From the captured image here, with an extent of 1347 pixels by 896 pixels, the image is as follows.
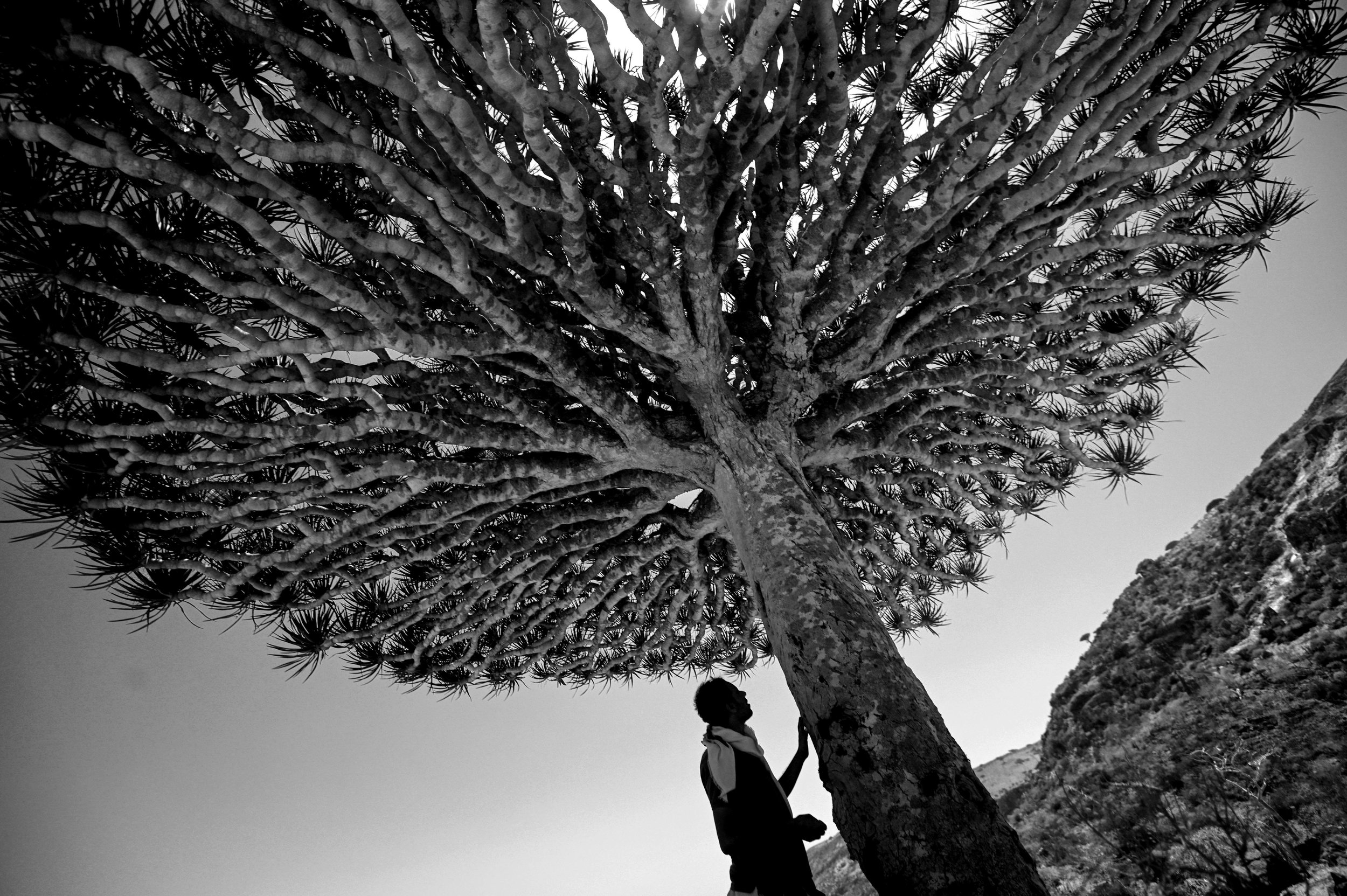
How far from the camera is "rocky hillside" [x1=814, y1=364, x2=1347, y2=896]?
333 centimetres

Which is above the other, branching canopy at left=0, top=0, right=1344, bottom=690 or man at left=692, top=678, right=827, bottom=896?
branching canopy at left=0, top=0, right=1344, bottom=690

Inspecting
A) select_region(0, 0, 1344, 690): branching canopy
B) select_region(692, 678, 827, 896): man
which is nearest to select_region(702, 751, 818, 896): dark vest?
select_region(692, 678, 827, 896): man

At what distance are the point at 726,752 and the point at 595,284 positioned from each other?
2.31 meters

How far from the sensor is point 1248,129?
4.31 metres

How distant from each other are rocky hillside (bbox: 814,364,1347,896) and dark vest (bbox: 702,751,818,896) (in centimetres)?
143

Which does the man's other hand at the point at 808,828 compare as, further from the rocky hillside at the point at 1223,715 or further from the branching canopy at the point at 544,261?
the branching canopy at the point at 544,261

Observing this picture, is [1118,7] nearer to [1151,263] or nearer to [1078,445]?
[1151,263]

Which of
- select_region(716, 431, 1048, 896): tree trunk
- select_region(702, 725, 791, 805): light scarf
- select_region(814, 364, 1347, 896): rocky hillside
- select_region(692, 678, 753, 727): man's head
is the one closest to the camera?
select_region(716, 431, 1048, 896): tree trunk

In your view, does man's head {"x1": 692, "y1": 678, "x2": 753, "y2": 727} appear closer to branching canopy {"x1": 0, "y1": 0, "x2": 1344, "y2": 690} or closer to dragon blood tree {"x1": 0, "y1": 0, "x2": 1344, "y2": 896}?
dragon blood tree {"x1": 0, "y1": 0, "x2": 1344, "y2": 896}

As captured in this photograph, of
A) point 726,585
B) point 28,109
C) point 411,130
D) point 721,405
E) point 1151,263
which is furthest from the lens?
point 726,585

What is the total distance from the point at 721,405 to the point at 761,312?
29.4 inches

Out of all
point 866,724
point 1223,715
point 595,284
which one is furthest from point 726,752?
point 1223,715

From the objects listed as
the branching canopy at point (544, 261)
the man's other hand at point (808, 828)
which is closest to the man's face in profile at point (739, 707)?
the man's other hand at point (808, 828)

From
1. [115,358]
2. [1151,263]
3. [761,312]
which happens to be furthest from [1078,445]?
[115,358]
